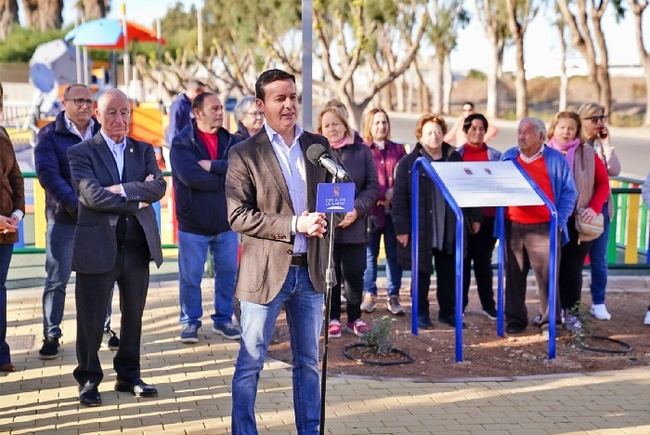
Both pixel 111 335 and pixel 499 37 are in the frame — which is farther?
pixel 499 37

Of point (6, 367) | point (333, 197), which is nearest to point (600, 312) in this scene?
point (333, 197)

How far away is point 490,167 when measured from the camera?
7410 mm

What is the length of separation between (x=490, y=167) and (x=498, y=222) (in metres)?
0.57

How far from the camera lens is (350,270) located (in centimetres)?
755

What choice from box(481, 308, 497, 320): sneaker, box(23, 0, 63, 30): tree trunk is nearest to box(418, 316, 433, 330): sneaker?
box(481, 308, 497, 320): sneaker

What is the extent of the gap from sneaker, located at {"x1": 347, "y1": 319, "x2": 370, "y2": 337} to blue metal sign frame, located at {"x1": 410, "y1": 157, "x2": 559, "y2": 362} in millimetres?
423

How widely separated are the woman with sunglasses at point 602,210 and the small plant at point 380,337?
244cm

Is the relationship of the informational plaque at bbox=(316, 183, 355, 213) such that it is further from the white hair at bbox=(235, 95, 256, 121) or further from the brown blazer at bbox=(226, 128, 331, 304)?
the white hair at bbox=(235, 95, 256, 121)

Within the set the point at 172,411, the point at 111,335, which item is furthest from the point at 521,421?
the point at 111,335

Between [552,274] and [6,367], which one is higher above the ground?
[552,274]

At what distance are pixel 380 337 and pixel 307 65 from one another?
2948 mm

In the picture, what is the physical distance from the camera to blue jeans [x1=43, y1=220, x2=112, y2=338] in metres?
6.85

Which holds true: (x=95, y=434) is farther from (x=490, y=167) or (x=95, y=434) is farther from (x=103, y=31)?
(x=103, y=31)

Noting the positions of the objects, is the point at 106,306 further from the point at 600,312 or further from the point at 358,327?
the point at 600,312
